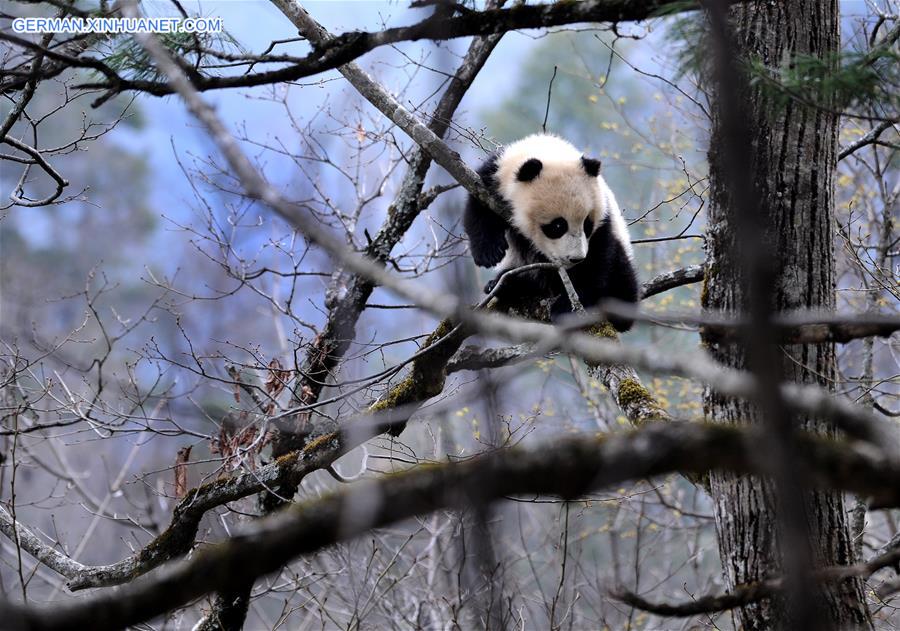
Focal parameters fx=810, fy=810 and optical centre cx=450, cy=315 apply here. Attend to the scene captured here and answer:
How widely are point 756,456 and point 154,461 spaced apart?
582 inches

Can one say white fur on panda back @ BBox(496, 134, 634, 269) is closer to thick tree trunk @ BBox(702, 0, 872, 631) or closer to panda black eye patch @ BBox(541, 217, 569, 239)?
panda black eye patch @ BBox(541, 217, 569, 239)

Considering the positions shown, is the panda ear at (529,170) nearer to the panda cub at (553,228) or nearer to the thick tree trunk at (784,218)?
the panda cub at (553,228)

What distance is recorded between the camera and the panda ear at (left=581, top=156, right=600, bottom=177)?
17.4ft

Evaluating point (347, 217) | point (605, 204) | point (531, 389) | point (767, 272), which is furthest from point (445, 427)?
point (531, 389)

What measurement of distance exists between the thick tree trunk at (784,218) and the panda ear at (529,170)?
1.81 metres

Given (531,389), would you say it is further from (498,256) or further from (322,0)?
(498,256)

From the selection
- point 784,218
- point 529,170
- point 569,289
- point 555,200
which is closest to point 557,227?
point 555,200

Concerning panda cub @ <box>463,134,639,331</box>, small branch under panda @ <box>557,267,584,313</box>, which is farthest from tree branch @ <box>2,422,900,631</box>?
panda cub @ <box>463,134,639,331</box>

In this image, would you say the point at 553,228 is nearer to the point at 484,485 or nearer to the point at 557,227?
the point at 557,227

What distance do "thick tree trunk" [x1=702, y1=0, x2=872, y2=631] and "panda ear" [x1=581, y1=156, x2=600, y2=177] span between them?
1.87m

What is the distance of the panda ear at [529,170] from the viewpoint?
5.12 metres

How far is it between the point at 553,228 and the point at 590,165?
51 centimetres

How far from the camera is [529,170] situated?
516 cm

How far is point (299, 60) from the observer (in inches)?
106
